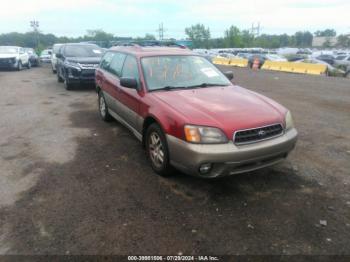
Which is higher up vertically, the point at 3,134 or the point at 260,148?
the point at 260,148

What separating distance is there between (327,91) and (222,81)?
8469 mm

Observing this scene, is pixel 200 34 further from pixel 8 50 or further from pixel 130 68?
pixel 130 68

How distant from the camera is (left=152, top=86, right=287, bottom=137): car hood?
3598 mm

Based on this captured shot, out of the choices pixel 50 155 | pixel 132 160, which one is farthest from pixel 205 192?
pixel 50 155

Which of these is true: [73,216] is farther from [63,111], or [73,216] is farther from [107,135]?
[63,111]

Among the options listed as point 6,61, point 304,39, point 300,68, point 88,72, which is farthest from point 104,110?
point 304,39

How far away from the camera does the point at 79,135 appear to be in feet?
20.4

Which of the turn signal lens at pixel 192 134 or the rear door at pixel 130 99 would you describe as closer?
the turn signal lens at pixel 192 134

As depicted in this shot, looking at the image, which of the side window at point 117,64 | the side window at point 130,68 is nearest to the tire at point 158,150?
the side window at point 130,68

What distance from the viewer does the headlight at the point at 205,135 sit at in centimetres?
351

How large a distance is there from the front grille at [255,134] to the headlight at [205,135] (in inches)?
7.0

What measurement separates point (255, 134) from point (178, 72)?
6.21 feet

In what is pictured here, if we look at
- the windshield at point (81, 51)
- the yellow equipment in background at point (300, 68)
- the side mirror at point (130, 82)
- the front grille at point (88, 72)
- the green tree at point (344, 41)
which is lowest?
the yellow equipment in background at point (300, 68)

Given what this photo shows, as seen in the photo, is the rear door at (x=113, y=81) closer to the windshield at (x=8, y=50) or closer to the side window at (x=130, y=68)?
the side window at (x=130, y=68)
